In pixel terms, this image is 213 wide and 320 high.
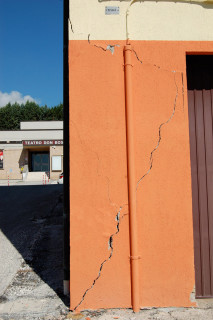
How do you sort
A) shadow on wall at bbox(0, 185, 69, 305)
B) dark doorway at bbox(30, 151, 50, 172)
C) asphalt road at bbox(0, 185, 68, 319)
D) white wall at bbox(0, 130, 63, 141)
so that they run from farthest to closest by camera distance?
dark doorway at bbox(30, 151, 50, 172) → white wall at bbox(0, 130, 63, 141) → shadow on wall at bbox(0, 185, 69, 305) → asphalt road at bbox(0, 185, 68, 319)

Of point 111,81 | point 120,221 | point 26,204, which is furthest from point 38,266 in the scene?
point 26,204

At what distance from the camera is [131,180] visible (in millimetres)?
3293

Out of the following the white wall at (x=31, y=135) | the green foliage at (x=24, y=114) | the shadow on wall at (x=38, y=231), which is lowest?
the shadow on wall at (x=38, y=231)

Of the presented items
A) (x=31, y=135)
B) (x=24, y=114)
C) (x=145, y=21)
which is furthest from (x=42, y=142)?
(x=145, y=21)

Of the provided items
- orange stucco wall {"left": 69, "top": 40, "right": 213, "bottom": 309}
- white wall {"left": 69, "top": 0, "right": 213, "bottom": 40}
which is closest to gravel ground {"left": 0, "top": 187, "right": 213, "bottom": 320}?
orange stucco wall {"left": 69, "top": 40, "right": 213, "bottom": 309}

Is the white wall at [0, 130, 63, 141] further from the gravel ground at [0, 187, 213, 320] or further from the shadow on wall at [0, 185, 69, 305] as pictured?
the gravel ground at [0, 187, 213, 320]

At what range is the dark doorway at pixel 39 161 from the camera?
3456 cm

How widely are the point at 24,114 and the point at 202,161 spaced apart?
177 ft

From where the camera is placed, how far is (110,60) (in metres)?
3.44

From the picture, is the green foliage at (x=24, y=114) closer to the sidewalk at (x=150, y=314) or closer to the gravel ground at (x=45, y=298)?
the gravel ground at (x=45, y=298)

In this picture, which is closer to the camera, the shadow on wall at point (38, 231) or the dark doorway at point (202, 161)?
the dark doorway at point (202, 161)

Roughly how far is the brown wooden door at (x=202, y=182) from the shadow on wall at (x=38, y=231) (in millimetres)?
1860

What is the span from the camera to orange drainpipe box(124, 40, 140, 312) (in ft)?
10.5

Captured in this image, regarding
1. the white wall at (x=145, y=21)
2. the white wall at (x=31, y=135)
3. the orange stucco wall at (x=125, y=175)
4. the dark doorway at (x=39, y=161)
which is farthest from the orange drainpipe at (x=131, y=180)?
the dark doorway at (x=39, y=161)
